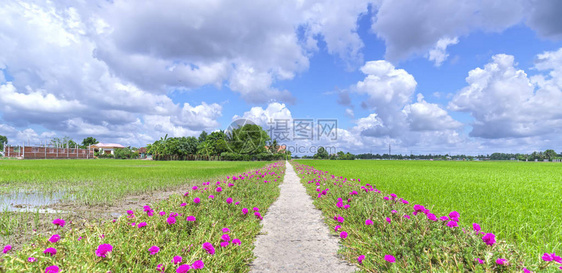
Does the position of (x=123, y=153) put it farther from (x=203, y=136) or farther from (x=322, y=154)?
(x=322, y=154)

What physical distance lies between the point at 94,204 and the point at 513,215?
9.24 metres

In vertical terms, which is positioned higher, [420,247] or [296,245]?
[420,247]

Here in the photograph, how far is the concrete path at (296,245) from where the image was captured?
294cm

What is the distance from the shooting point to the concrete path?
9.64ft

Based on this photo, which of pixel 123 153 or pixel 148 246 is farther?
pixel 123 153

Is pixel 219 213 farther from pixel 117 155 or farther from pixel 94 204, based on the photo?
pixel 117 155

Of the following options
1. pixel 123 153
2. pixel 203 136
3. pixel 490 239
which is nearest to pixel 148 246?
pixel 490 239

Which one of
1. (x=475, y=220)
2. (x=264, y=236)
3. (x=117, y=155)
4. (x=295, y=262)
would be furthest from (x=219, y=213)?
(x=117, y=155)

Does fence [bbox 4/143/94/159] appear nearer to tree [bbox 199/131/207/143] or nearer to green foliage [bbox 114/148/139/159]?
green foliage [bbox 114/148/139/159]

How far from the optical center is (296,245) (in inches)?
143

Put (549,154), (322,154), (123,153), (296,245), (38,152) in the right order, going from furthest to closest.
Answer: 1. (549,154)
2. (322,154)
3. (123,153)
4. (38,152)
5. (296,245)

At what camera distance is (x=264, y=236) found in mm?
4016

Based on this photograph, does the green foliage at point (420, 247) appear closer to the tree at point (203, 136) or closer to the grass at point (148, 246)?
the grass at point (148, 246)

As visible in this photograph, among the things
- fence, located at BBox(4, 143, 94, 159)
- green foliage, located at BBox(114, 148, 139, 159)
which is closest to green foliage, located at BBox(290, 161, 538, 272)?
fence, located at BBox(4, 143, 94, 159)
